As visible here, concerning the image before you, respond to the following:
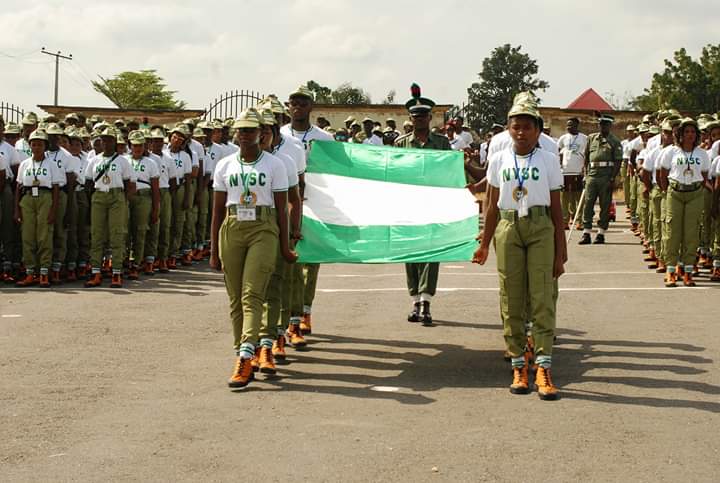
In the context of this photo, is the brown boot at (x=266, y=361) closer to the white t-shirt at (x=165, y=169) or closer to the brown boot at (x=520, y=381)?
the brown boot at (x=520, y=381)

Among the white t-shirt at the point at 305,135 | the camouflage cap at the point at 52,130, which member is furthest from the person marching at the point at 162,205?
the white t-shirt at the point at 305,135

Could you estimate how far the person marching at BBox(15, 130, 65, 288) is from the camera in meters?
16.3

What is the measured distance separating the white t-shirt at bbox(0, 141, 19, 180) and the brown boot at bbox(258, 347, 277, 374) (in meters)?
8.20

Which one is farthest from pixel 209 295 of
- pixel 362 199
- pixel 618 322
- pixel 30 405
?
pixel 30 405

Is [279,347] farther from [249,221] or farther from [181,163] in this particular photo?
[181,163]

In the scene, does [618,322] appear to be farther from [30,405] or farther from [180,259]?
Result: [180,259]

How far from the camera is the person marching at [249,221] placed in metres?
9.55

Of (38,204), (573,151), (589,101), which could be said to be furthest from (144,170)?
(589,101)

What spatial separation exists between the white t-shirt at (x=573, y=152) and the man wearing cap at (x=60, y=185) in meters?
10.7

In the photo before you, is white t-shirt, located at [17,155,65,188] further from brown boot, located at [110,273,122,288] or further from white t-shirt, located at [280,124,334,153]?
white t-shirt, located at [280,124,334,153]

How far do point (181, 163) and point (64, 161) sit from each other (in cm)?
273

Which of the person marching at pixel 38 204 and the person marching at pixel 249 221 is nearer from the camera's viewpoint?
the person marching at pixel 249 221

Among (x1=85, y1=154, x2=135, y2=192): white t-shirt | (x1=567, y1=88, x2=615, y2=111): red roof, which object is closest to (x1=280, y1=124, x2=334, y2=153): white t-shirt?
(x1=85, y1=154, x2=135, y2=192): white t-shirt

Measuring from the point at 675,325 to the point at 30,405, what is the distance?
707cm
